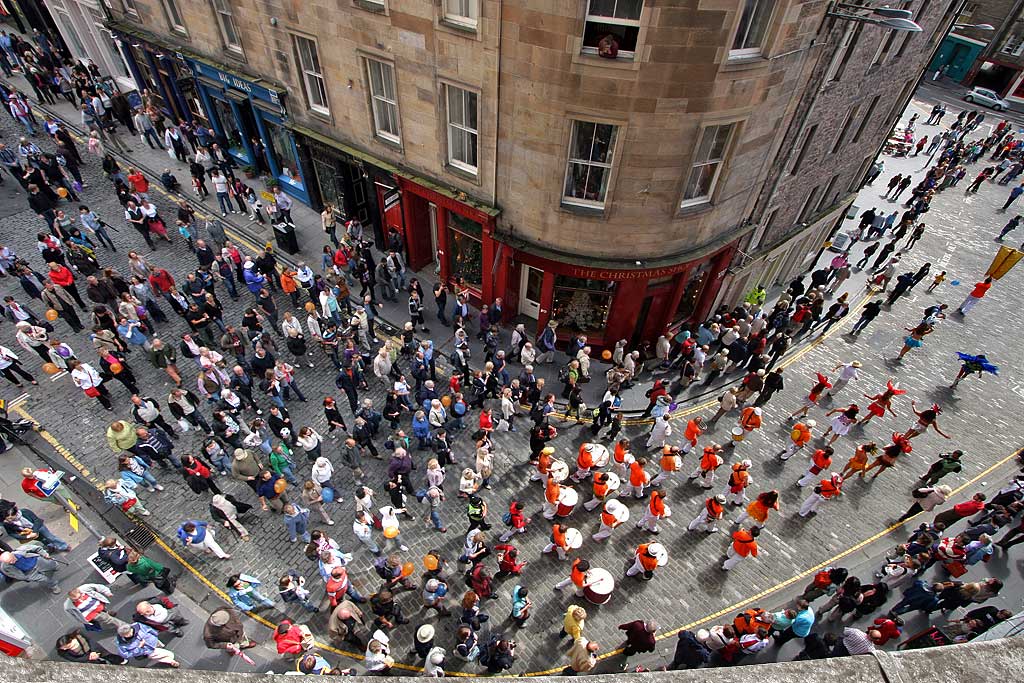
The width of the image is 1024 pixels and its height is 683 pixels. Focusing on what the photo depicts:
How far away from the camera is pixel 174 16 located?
2180 cm

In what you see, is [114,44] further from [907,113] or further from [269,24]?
[907,113]

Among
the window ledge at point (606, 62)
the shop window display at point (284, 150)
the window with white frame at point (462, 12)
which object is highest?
the window with white frame at point (462, 12)

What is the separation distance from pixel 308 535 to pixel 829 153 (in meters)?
20.6

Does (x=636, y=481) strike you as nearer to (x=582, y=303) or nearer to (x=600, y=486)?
(x=600, y=486)

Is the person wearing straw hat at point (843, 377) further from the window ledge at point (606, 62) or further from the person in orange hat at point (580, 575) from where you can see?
the window ledge at point (606, 62)

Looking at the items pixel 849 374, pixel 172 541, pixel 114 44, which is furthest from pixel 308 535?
pixel 114 44

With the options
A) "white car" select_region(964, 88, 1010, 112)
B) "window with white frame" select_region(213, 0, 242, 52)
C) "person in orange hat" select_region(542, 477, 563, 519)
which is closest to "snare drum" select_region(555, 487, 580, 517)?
"person in orange hat" select_region(542, 477, 563, 519)

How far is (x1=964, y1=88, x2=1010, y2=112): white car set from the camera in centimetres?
4197

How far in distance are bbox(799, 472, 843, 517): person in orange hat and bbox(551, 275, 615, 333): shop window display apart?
24.8ft

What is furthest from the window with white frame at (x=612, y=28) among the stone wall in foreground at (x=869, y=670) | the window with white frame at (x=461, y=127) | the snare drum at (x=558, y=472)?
the stone wall in foreground at (x=869, y=670)

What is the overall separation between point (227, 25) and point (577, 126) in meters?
16.4

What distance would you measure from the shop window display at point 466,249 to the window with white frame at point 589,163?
147 inches

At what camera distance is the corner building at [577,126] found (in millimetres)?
11625

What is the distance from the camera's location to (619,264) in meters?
14.7
